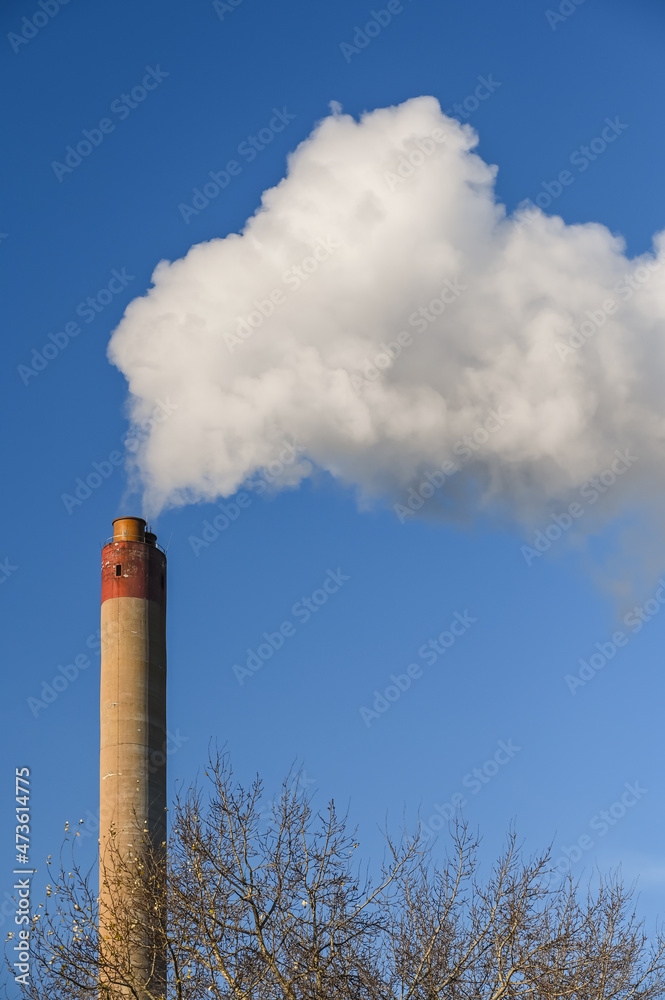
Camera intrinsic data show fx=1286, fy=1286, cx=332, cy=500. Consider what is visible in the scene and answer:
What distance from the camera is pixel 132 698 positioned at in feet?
123

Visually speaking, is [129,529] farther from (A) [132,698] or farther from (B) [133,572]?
(A) [132,698]

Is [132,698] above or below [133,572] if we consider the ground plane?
below

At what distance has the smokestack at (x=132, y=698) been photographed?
3609 cm

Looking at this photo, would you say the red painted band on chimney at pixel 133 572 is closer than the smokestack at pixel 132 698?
No

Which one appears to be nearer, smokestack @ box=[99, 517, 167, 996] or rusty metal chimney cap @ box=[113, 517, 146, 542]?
smokestack @ box=[99, 517, 167, 996]

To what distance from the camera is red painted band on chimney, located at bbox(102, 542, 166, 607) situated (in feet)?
128

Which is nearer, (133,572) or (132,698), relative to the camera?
(132,698)

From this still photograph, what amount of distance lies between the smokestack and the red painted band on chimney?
0.10 ft

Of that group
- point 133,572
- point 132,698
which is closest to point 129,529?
point 133,572

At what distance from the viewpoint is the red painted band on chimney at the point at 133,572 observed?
3900 cm

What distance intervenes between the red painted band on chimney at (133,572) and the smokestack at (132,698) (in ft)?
0.10

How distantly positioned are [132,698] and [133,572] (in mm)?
3970

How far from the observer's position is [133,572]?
3925 cm

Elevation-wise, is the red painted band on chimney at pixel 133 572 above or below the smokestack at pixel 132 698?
above
